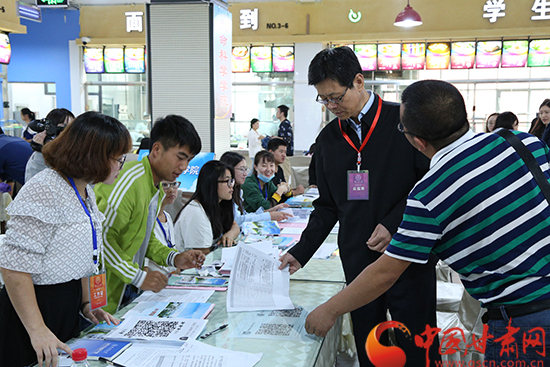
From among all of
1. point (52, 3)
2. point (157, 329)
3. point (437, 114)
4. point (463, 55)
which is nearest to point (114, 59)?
point (52, 3)

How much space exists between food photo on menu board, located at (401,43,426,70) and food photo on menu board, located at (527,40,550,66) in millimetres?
1831

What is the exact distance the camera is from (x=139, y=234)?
1764 millimetres

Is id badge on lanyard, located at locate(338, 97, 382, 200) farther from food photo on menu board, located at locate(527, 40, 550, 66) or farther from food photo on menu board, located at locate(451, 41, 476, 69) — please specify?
food photo on menu board, located at locate(527, 40, 550, 66)

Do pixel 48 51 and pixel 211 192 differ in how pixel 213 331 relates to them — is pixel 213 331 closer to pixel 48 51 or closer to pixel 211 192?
pixel 211 192

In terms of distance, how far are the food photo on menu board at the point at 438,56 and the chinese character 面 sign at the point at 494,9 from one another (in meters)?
0.85

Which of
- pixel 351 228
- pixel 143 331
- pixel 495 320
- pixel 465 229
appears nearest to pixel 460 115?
pixel 465 229

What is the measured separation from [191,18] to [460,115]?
421 cm

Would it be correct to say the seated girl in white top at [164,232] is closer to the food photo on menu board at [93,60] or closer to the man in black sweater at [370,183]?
the man in black sweater at [370,183]

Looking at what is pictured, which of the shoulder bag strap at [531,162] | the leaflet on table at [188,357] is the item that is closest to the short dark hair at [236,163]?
the leaflet on table at [188,357]

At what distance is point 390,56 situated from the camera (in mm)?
9008

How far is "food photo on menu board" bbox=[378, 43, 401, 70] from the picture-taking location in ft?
29.5

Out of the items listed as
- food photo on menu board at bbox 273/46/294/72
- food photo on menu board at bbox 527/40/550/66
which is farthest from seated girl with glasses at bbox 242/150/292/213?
food photo on menu board at bbox 527/40/550/66

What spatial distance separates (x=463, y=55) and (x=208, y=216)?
7.54 meters

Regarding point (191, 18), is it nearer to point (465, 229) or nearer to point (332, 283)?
point (332, 283)
